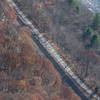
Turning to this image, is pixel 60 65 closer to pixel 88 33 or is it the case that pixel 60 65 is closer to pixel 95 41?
pixel 95 41

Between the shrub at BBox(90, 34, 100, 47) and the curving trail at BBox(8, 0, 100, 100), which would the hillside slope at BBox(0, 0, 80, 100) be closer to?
the curving trail at BBox(8, 0, 100, 100)

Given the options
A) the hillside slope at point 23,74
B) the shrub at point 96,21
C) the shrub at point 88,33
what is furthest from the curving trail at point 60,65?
the shrub at point 96,21

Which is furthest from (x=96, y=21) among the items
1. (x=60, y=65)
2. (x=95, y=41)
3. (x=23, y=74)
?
(x=23, y=74)

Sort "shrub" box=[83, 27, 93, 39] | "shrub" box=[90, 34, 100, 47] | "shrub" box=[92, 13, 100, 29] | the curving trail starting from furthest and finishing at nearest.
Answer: "shrub" box=[92, 13, 100, 29], "shrub" box=[83, 27, 93, 39], "shrub" box=[90, 34, 100, 47], the curving trail

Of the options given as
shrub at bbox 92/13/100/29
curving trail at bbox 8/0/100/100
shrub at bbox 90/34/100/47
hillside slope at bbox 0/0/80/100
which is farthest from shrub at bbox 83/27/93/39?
hillside slope at bbox 0/0/80/100

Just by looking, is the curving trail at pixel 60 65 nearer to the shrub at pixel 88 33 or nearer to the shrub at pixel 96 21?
the shrub at pixel 88 33

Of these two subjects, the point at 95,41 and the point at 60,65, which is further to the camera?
the point at 95,41

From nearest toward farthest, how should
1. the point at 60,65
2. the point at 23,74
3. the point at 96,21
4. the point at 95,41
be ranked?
the point at 23,74, the point at 60,65, the point at 95,41, the point at 96,21

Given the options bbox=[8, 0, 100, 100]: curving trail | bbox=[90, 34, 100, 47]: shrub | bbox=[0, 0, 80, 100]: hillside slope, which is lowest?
bbox=[8, 0, 100, 100]: curving trail

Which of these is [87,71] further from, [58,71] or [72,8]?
[72,8]
